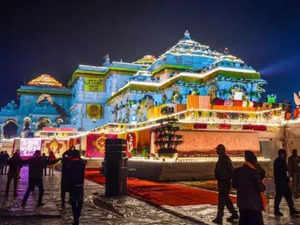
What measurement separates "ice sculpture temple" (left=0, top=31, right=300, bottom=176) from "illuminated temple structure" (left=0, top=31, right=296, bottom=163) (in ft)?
0.18

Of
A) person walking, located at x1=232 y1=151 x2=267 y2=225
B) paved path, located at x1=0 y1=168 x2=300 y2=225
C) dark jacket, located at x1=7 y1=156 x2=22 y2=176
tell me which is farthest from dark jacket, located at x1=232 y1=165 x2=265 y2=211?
dark jacket, located at x1=7 y1=156 x2=22 y2=176

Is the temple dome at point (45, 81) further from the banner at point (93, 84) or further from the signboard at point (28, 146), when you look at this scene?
the signboard at point (28, 146)

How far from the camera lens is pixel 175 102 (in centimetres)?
Answer: 3594

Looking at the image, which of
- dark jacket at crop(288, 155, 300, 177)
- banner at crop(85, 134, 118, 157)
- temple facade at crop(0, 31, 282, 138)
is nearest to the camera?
dark jacket at crop(288, 155, 300, 177)

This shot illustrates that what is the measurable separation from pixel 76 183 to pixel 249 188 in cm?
319

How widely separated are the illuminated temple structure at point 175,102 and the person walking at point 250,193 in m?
13.0

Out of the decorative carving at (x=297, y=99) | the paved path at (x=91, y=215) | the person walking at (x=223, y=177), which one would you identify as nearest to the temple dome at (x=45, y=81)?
the decorative carving at (x=297, y=99)

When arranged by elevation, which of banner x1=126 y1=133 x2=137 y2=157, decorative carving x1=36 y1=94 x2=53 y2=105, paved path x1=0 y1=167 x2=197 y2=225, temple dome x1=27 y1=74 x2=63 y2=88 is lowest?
paved path x1=0 y1=167 x2=197 y2=225

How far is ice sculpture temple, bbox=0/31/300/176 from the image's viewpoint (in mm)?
18453

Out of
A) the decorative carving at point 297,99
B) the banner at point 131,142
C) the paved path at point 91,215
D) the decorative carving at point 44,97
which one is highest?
the decorative carving at point 44,97

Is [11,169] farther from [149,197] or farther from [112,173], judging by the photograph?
[149,197]

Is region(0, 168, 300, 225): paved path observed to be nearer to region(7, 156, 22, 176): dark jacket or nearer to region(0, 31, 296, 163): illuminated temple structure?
region(7, 156, 22, 176): dark jacket

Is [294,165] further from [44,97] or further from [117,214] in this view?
[44,97]

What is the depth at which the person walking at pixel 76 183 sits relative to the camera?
6234mm
